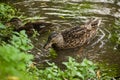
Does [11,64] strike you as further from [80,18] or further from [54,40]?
[80,18]

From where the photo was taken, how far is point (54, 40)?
8.09 metres

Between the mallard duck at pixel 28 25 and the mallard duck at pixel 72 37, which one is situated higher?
the mallard duck at pixel 28 25

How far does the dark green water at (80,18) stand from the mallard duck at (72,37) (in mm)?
191

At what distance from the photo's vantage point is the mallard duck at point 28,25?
27.8ft

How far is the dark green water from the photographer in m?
7.57

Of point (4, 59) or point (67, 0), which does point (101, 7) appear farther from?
point (4, 59)

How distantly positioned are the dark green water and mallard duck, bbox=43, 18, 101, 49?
0.19 metres

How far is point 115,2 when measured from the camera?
465 inches

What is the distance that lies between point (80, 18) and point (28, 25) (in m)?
2.00

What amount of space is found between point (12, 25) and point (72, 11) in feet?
8.56

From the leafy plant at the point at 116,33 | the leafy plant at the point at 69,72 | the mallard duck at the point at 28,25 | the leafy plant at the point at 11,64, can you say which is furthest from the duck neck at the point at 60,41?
the leafy plant at the point at 11,64

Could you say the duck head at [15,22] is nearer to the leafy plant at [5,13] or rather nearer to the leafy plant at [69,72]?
the leafy plant at [5,13]

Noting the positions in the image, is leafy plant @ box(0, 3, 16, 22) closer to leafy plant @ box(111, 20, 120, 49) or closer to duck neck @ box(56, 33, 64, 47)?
duck neck @ box(56, 33, 64, 47)

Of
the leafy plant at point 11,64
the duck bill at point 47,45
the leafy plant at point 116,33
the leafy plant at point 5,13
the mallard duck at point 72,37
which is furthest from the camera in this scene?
the leafy plant at point 5,13
